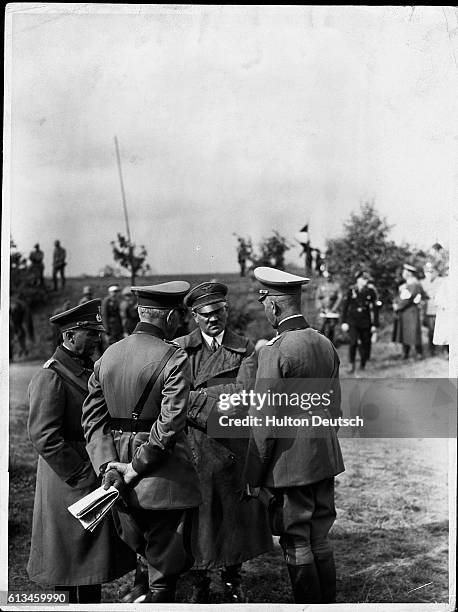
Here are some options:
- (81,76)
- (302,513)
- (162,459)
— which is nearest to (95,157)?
(81,76)

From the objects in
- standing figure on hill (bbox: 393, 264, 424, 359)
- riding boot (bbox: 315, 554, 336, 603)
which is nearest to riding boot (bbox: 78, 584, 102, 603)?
riding boot (bbox: 315, 554, 336, 603)

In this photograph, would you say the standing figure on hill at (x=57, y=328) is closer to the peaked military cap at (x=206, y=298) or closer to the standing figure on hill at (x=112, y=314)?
the standing figure on hill at (x=112, y=314)

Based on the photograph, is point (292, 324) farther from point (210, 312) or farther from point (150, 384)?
point (150, 384)

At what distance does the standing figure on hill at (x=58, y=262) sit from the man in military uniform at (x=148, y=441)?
6.82 feet

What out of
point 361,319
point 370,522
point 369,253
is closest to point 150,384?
point 370,522

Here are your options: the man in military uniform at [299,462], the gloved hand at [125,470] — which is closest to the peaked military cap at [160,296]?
the man in military uniform at [299,462]

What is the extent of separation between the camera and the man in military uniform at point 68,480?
18.1 feet

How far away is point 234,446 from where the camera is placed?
236 inches

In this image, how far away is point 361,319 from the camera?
11898 mm

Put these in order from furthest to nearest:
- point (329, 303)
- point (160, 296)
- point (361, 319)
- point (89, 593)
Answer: point (361, 319) < point (329, 303) < point (89, 593) < point (160, 296)

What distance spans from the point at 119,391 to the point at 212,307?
1.00m

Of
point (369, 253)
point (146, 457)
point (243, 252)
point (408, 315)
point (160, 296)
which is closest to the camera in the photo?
point (146, 457)

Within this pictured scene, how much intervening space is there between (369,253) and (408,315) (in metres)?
1.85

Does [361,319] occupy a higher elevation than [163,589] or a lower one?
higher
